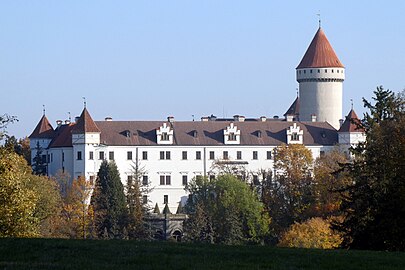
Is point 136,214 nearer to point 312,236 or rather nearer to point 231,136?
point 312,236

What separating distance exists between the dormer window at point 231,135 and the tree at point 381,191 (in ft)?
233

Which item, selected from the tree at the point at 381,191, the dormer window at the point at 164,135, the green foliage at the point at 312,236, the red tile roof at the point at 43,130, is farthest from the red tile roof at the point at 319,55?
the tree at the point at 381,191

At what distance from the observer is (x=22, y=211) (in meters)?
41.0

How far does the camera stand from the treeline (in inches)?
1633

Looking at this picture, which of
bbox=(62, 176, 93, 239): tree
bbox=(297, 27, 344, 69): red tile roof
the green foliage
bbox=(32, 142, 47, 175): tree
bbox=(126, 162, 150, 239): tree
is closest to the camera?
the green foliage

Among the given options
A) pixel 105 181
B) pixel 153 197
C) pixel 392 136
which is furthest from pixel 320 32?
pixel 392 136

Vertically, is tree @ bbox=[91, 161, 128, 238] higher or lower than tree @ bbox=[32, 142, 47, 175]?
lower

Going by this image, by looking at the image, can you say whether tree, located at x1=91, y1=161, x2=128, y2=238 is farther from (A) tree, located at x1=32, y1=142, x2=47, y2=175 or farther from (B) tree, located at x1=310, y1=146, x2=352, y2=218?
(A) tree, located at x1=32, y1=142, x2=47, y2=175

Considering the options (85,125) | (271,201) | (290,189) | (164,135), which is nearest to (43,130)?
(85,125)

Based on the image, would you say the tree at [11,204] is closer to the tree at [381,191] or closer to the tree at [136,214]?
the tree at [381,191]

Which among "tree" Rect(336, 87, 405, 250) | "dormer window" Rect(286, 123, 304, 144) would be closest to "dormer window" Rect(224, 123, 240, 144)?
"dormer window" Rect(286, 123, 304, 144)

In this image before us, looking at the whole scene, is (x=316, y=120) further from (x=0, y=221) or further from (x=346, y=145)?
(x=0, y=221)

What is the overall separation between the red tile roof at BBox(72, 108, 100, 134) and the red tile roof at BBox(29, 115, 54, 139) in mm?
6912

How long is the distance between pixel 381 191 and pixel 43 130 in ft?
279
